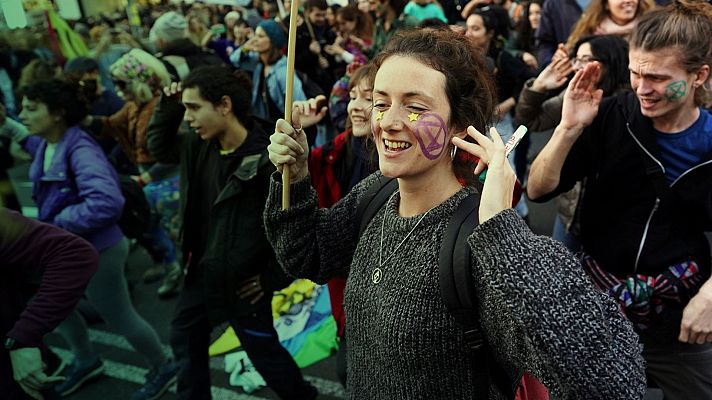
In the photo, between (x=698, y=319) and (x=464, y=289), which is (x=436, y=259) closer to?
(x=464, y=289)

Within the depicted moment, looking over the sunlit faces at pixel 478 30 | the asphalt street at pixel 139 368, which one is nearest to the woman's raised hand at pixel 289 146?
the asphalt street at pixel 139 368

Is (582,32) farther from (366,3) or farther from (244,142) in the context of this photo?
(366,3)

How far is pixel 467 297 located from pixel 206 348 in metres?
2.05

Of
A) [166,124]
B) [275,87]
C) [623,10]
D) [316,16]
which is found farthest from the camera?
[316,16]

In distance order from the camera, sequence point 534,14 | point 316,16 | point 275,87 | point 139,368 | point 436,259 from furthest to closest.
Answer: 1. point 316,16
2. point 534,14
3. point 275,87
4. point 139,368
5. point 436,259

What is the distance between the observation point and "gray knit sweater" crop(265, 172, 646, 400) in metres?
1.07

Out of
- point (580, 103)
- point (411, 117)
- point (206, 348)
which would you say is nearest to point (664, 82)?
point (580, 103)

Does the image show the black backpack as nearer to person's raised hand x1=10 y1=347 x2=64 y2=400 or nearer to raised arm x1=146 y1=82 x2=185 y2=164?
person's raised hand x1=10 y1=347 x2=64 y2=400

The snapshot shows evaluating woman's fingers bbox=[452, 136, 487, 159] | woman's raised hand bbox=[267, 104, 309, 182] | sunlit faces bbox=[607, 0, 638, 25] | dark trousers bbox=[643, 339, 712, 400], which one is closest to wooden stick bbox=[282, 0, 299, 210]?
woman's raised hand bbox=[267, 104, 309, 182]

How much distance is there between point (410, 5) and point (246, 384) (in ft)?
14.3

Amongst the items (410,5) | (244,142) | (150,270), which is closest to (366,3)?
(410,5)

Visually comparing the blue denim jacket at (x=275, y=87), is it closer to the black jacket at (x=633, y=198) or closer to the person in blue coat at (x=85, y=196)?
the person in blue coat at (x=85, y=196)

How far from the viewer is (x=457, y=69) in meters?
1.39

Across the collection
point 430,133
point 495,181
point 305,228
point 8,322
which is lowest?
point 8,322
